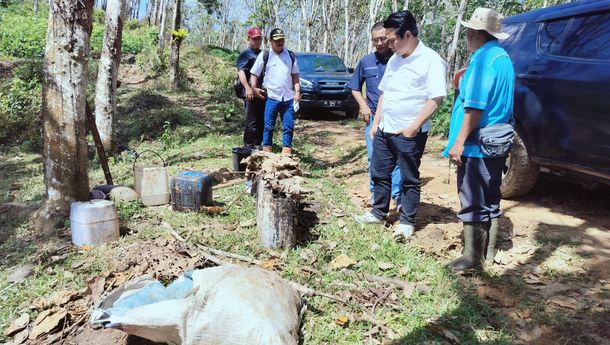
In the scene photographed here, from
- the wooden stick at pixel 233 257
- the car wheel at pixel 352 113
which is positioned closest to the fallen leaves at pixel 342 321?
the wooden stick at pixel 233 257

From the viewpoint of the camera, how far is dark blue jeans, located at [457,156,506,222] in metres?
3.21

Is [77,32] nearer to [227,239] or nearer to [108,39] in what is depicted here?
[227,239]

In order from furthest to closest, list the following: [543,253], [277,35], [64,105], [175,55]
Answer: [175,55]
[277,35]
[64,105]
[543,253]

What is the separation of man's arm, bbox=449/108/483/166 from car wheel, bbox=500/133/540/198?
62.5 inches

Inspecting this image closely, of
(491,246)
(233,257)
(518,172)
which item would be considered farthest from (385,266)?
(518,172)

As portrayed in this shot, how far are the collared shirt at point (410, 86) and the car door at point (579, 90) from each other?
49.9 inches

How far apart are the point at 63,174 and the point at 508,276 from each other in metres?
4.01

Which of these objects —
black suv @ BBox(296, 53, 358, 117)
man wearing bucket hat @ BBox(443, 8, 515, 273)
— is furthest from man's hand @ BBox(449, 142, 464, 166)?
black suv @ BBox(296, 53, 358, 117)

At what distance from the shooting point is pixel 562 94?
12.9 ft

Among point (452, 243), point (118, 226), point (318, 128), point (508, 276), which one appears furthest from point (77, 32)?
point (318, 128)

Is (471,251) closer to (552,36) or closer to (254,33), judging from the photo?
(552,36)

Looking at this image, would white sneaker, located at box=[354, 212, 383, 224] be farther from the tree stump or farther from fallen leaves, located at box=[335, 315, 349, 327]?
fallen leaves, located at box=[335, 315, 349, 327]

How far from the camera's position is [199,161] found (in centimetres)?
704

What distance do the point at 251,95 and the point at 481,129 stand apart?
3.58m
